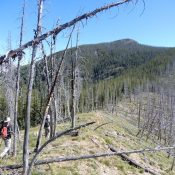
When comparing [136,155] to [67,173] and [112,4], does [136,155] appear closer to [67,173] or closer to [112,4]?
[67,173]

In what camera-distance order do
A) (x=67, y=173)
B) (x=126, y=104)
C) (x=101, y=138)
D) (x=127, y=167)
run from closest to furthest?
1. (x=67, y=173)
2. (x=127, y=167)
3. (x=101, y=138)
4. (x=126, y=104)

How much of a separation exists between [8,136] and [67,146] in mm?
4169

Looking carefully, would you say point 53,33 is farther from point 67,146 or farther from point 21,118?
point 21,118

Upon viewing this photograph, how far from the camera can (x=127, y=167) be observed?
22.3 m

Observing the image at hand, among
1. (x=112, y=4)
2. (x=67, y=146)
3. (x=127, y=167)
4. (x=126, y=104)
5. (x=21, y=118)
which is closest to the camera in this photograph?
(x=112, y=4)

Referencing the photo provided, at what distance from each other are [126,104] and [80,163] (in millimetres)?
125577

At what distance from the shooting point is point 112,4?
4.75 metres

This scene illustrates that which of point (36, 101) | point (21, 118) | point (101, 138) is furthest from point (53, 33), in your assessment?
point (36, 101)

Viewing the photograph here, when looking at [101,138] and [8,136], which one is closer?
[8,136]

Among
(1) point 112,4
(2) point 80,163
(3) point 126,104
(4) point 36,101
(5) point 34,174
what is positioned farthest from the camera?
(3) point 126,104

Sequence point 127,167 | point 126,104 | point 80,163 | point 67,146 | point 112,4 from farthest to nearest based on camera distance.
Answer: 1. point 126,104
2. point 127,167
3. point 67,146
4. point 80,163
5. point 112,4

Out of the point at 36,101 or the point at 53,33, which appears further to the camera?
the point at 36,101

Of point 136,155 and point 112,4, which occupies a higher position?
point 112,4

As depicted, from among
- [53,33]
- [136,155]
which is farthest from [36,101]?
[53,33]
